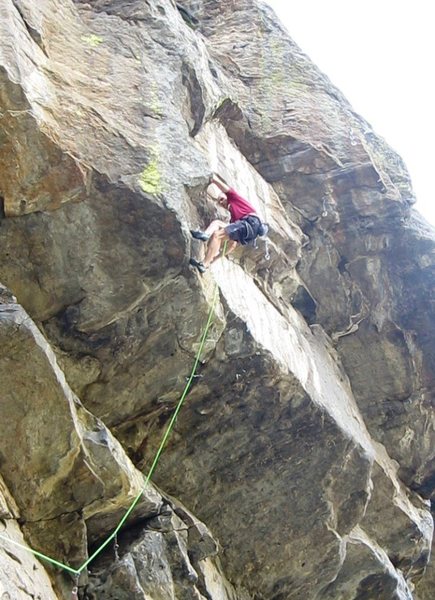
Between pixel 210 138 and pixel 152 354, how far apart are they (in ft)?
15.5

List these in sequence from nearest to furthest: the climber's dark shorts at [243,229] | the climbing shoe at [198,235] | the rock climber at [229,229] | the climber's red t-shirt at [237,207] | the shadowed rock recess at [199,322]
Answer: the shadowed rock recess at [199,322] < the climbing shoe at [198,235] < the rock climber at [229,229] < the climber's dark shorts at [243,229] < the climber's red t-shirt at [237,207]

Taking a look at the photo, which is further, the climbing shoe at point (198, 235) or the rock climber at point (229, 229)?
the rock climber at point (229, 229)

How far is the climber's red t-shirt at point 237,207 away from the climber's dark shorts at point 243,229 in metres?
0.16

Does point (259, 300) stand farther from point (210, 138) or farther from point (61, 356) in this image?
point (61, 356)

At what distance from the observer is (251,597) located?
11.5 metres

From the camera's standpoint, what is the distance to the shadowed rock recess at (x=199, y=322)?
26.2 feet

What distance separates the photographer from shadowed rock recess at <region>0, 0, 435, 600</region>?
8000 mm

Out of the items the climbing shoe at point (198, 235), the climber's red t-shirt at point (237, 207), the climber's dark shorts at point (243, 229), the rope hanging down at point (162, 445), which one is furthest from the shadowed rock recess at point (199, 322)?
the climber's dark shorts at point (243, 229)

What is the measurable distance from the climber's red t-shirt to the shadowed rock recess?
37 cm

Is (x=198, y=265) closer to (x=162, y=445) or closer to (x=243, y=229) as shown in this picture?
(x=243, y=229)

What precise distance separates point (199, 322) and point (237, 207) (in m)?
2.03

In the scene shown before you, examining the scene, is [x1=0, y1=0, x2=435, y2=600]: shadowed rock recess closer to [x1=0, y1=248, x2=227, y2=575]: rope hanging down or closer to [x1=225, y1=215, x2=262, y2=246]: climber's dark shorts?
[x1=0, y1=248, x2=227, y2=575]: rope hanging down

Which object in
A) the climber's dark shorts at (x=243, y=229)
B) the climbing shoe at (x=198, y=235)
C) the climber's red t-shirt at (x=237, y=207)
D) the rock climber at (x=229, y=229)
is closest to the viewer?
the climbing shoe at (x=198, y=235)

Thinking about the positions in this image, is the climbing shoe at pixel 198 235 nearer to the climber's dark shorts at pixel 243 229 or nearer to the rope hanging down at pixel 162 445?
the climber's dark shorts at pixel 243 229
